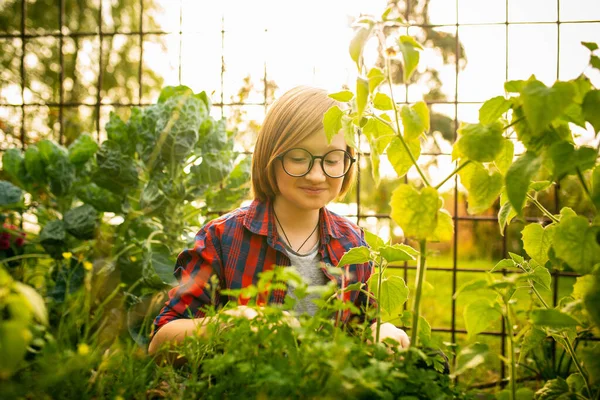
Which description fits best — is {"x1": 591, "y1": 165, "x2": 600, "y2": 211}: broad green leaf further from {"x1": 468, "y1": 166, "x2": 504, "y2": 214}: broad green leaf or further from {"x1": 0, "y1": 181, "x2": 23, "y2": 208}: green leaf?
{"x1": 0, "y1": 181, "x2": 23, "y2": 208}: green leaf

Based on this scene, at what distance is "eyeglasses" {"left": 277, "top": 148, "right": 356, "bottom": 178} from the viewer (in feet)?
4.76

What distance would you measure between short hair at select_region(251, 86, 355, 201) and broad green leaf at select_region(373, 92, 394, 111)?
1.91ft

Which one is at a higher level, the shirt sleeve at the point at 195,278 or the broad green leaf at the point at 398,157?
the broad green leaf at the point at 398,157

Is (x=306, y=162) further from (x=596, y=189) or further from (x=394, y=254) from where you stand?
(x=596, y=189)

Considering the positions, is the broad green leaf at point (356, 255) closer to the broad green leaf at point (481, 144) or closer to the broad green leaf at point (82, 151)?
the broad green leaf at point (481, 144)

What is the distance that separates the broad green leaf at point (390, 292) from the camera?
2.92ft

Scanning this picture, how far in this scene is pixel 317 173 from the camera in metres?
1.44

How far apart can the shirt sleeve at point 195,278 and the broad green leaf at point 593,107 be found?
911mm

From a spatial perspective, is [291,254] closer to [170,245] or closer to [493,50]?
[170,245]

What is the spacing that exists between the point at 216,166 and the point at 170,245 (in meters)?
0.35

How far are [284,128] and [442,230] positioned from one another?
0.88m

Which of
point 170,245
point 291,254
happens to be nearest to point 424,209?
point 291,254

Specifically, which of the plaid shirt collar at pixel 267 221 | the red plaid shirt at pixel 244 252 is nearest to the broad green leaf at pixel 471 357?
the red plaid shirt at pixel 244 252

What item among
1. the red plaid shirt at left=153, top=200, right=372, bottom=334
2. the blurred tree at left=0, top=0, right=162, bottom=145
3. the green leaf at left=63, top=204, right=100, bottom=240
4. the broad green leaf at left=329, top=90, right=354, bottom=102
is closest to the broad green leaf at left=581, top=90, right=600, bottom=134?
the broad green leaf at left=329, top=90, right=354, bottom=102
